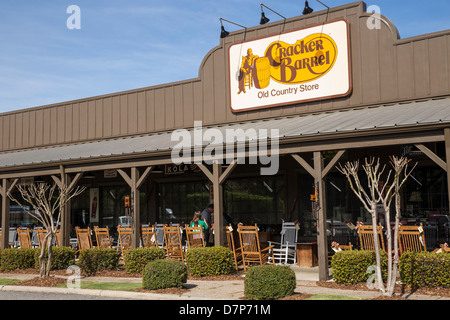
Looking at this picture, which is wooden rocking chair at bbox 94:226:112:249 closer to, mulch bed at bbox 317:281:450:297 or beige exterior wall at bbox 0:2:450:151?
beige exterior wall at bbox 0:2:450:151

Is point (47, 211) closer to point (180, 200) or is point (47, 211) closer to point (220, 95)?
point (180, 200)

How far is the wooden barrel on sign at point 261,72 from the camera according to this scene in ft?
52.5

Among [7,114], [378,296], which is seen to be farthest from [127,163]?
[7,114]

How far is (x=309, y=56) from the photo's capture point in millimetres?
15219

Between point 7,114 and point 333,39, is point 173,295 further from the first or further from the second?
point 7,114

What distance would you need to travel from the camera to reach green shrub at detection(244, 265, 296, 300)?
28.1ft

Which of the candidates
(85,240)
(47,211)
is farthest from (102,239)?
(47,211)

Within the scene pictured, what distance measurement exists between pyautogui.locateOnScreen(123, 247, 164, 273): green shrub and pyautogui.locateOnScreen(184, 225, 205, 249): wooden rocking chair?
0.87 meters

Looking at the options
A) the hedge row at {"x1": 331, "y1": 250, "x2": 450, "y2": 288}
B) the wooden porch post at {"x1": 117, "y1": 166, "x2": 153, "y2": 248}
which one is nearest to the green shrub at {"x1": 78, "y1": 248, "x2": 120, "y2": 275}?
the wooden porch post at {"x1": 117, "y1": 166, "x2": 153, "y2": 248}

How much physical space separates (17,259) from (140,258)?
4.05 meters

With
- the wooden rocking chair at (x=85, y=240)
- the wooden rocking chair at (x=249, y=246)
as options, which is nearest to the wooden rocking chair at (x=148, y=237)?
the wooden rocking chair at (x=85, y=240)

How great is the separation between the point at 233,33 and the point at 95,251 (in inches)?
316

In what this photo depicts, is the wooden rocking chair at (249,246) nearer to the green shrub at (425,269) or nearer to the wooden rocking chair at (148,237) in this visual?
the wooden rocking chair at (148,237)
